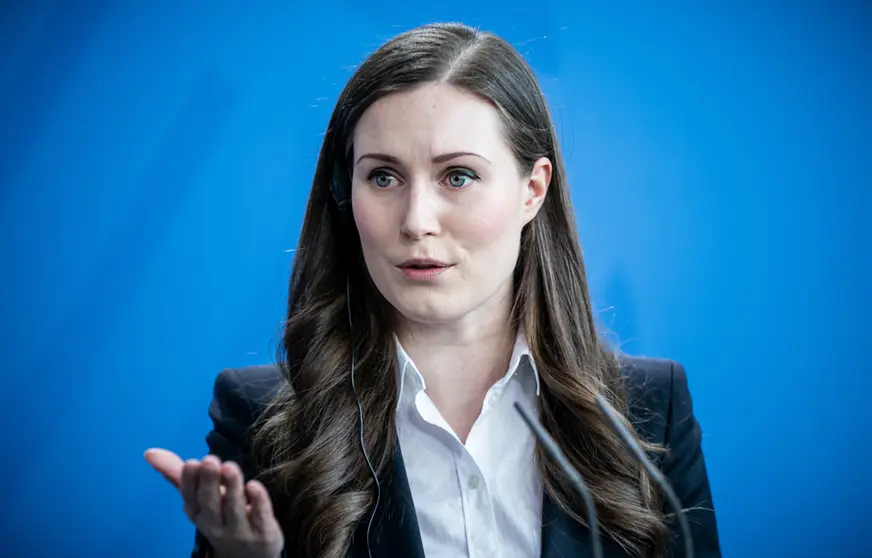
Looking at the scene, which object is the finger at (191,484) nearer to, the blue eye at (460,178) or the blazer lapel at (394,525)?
the blazer lapel at (394,525)

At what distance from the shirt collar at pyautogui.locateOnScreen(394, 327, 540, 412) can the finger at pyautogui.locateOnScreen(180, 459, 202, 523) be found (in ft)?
1.66

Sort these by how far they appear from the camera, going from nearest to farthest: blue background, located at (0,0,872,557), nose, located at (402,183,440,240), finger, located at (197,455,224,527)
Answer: finger, located at (197,455,224,527) < nose, located at (402,183,440,240) < blue background, located at (0,0,872,557)

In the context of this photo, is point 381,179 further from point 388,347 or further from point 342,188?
point 388,347

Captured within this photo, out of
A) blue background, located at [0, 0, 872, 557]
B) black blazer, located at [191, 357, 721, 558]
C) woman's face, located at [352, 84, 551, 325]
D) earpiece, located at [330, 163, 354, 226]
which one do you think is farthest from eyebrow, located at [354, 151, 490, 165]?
blue background, located at [0, 0, 872, 557]

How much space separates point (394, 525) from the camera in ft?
4.66

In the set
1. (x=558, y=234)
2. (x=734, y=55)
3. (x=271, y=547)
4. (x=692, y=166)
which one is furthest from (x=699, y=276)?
(x=271, y=547)

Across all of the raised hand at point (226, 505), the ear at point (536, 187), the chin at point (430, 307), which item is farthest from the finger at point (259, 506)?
the ear at point (536, 187)

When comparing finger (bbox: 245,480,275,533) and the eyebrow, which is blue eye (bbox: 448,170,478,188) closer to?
the eyebrow

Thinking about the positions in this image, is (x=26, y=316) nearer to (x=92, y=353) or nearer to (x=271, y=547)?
(x=92, y=353)

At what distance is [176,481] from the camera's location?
1141mm

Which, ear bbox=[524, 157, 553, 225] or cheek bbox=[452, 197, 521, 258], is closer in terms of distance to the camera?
cheek bbox=[452, 197, 521, 258]

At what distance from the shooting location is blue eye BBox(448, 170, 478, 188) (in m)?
1.42

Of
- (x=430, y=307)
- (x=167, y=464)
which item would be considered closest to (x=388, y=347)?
(x=430, y=307)

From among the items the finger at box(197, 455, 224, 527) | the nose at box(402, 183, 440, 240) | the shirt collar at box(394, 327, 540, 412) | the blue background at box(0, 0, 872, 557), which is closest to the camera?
the finger at box(197, 455, 224, 527)
